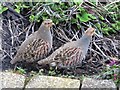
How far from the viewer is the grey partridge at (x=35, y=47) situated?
101 inches

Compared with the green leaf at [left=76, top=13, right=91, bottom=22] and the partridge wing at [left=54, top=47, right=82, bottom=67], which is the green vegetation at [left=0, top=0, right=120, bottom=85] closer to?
the green leaf at [left=76, top=13, right=91, bottom=22]

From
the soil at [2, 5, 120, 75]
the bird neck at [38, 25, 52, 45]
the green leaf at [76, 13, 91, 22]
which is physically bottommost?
the soil at [2, 5, 120, 75]

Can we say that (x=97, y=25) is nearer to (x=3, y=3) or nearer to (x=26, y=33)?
(x=26, y=33)

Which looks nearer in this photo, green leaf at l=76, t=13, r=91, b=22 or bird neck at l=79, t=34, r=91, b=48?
bird neck at l=79, t=34, r=91, b=48

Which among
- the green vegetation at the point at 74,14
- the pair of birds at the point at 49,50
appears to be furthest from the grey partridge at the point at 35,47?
the green vegetation at the point at 74,14

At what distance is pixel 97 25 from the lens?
300 centimetres

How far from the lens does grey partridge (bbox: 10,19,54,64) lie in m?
2.57

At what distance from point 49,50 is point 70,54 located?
152mm

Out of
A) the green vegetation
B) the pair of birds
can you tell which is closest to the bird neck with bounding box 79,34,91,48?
the pair of birds

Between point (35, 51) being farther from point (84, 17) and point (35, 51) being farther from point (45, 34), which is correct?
point (84, 17)

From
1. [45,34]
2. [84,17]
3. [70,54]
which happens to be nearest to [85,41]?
[70,54]

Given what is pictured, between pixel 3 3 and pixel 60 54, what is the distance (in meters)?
0.80

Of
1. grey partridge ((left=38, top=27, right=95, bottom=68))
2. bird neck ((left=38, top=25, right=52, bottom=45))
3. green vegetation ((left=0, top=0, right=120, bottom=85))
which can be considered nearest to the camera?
grey partridge ((left=38, top=27, right=95, bottom=68))

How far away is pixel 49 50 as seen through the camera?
2619mm
